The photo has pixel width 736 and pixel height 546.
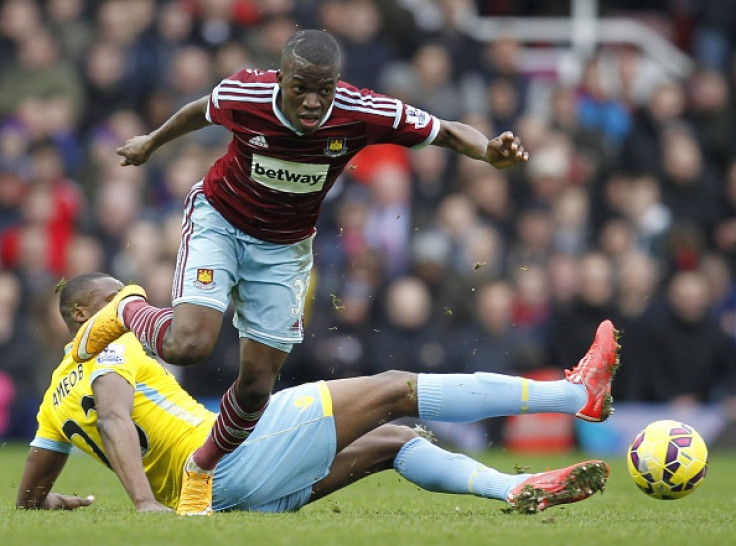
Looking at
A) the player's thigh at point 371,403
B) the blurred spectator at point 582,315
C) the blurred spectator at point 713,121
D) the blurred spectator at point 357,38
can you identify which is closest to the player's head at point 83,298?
the player's thigh at point 371,403

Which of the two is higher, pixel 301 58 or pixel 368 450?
pixel 301 58

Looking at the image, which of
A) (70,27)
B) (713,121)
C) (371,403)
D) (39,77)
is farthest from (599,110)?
(371,403)

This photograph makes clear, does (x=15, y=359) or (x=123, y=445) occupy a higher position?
(x=123, y=445)

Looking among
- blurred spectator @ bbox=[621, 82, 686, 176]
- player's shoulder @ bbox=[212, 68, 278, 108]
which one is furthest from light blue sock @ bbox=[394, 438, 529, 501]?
blurred spectator @ bbox=[621, 82, 686, 176]

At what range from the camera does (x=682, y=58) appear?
16656mm

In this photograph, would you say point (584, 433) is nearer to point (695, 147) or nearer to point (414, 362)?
point (414, 362)

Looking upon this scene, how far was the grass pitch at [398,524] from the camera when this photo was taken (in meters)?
5.71

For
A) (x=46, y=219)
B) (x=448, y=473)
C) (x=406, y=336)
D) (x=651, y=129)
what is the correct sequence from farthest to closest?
(x=651, y=129), (x=46, y=219), (x=406, y=336), (x=448, y=473)

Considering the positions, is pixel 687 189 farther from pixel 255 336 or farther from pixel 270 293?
pixel 255 336

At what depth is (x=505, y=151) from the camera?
6.62m

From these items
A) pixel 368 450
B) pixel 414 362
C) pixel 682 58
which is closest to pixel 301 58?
pixel 368 450

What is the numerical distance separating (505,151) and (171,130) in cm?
174

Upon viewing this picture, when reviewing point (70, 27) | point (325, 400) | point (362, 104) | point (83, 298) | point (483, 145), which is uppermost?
point (362, 104)

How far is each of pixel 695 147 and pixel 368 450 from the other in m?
8.14
